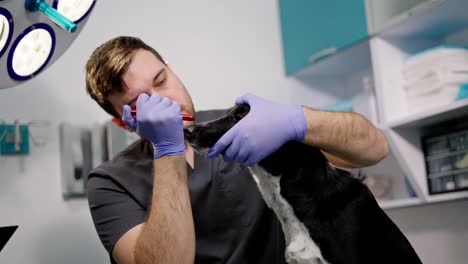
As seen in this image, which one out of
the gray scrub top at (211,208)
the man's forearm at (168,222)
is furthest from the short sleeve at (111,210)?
the man's forearm at (168,222)

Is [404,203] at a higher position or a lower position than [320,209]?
lower

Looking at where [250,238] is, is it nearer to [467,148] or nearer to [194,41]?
[467,148]

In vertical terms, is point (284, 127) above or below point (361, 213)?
above

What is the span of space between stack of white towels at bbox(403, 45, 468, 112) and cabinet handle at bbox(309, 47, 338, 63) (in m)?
0.39

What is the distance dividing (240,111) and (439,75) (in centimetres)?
88

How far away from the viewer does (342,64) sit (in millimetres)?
2391

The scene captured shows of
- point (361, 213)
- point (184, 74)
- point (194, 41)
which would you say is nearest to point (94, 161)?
point (184, 74)

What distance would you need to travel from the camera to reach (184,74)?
2258 mm

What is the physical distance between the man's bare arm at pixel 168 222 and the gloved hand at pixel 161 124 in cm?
3

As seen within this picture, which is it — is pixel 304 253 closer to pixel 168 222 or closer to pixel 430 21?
pixel 168 222

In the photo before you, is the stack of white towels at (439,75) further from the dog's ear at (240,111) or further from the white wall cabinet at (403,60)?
the dog's ear at (240,111)

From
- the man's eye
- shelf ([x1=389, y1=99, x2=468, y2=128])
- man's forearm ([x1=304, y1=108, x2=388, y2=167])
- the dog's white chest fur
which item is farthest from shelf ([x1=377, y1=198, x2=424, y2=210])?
the man's eye

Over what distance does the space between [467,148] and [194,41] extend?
1.20 metres

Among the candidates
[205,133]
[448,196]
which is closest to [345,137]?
[205,133]
